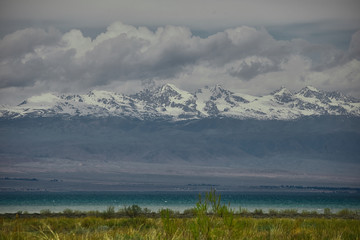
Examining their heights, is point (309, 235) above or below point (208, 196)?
below

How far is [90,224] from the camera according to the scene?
86.8ft

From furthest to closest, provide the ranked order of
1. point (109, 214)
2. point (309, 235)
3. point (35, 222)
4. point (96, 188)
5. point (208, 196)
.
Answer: point (96, 188)
point (109, 214)
point (35, 222)
point (309, 235)
point (208, 196)

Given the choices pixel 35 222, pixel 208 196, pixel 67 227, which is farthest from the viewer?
pixel 35 222

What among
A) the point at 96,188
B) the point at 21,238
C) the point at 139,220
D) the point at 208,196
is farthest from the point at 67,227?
the point at 96,188

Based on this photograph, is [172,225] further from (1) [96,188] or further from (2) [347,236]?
(1) [96,188]

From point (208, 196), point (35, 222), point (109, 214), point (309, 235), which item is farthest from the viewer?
point (109, 214)

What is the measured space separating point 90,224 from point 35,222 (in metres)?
2.78

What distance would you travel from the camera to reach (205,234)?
14391 mm

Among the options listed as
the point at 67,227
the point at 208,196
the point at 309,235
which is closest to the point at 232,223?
the point at 208,196

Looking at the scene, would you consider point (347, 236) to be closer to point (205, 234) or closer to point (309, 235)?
point (309, 235)

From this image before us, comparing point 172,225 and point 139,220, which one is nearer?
point 172,225

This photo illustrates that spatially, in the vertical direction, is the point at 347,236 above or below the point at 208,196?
below

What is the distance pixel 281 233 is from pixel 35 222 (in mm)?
13322

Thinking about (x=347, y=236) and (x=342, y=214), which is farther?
(x=342, y=214)
